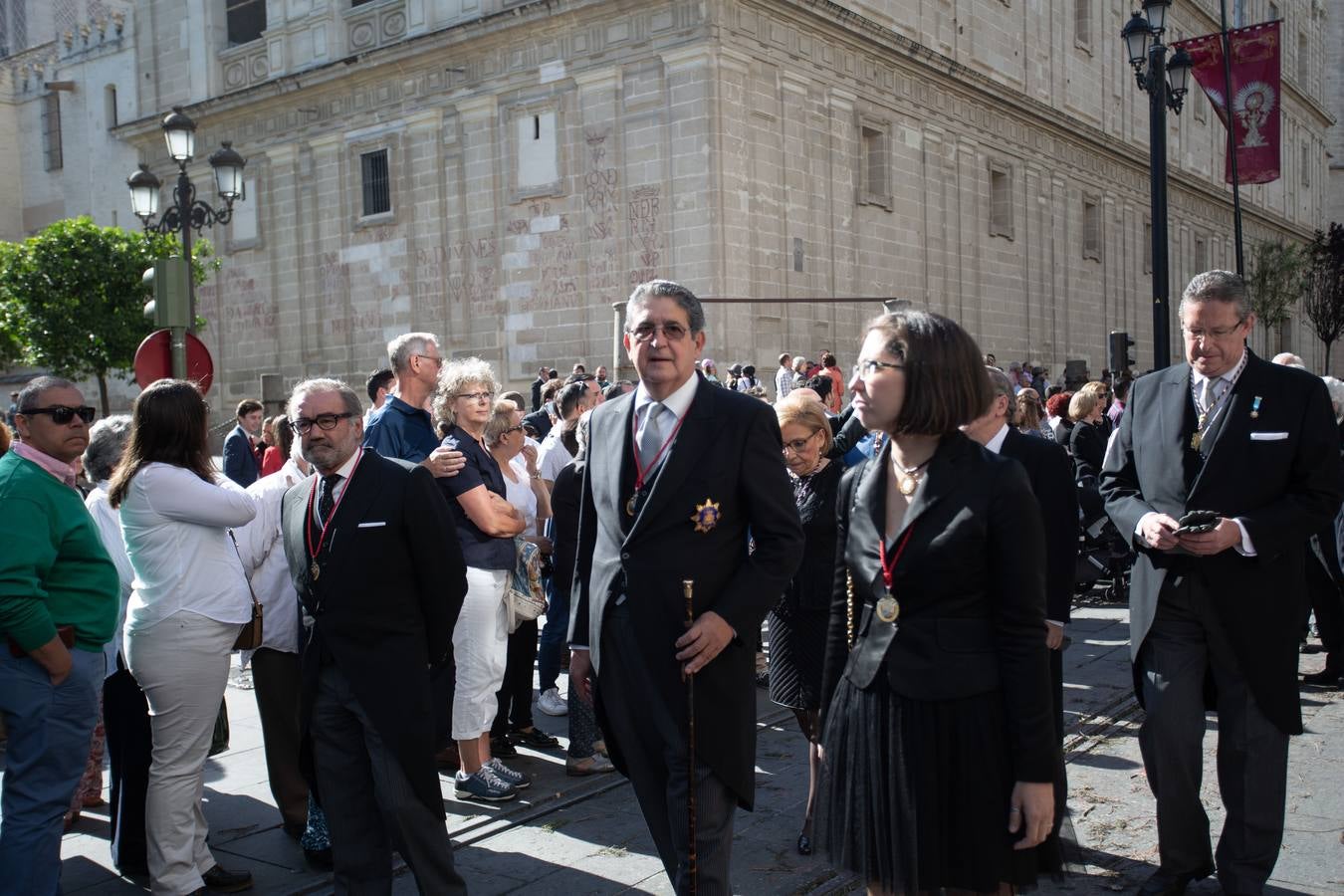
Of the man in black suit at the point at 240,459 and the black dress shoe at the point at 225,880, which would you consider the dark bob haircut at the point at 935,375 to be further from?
the man in black suit at the point at 240,459

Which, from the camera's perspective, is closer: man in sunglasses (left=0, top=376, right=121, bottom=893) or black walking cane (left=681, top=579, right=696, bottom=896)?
black walking cane (left=681, top=579, right=696, bottom=896)

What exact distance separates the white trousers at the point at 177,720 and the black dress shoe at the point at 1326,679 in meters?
6.90

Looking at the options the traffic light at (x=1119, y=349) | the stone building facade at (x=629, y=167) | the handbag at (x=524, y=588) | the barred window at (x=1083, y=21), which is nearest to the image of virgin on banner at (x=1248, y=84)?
the traffic light at (x=1119, y=349)

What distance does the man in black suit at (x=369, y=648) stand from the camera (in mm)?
4141

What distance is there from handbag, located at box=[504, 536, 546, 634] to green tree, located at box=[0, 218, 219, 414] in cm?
2126

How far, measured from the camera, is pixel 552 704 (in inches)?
303

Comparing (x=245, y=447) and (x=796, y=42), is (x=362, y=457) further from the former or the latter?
(x=796, y=42)

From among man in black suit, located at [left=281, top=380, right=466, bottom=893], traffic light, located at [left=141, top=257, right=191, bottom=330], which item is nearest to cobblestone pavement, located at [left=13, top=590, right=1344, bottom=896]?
man in black suit, located at [left=281, top=380, right=466, bottom=893]

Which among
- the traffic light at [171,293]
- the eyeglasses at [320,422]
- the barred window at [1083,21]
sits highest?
the barred window at [1083,21]

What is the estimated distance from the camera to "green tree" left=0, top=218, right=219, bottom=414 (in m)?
25.4

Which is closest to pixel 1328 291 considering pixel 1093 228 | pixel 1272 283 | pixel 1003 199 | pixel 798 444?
pixel 1272 283

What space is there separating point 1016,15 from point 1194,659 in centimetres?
2905

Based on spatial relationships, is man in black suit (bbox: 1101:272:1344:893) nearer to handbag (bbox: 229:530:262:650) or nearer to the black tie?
the black tie

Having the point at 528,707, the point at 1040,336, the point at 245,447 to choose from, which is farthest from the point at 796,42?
the point at 528,707
